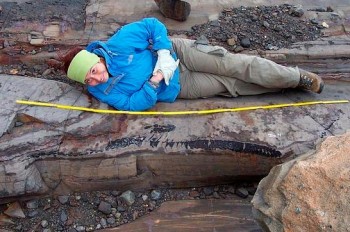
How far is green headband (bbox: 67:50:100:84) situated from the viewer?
3.47 m

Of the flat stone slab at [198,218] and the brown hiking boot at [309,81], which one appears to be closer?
the flat stone slab at [198,218]

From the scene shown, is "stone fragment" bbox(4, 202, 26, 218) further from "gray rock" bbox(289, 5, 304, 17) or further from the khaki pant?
"gray rock" bbox(289, 5, 304, 17)

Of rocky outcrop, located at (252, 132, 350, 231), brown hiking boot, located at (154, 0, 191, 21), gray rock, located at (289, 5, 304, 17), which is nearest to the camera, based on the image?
rocky outcrop, located at (252, 132, 350, 231)

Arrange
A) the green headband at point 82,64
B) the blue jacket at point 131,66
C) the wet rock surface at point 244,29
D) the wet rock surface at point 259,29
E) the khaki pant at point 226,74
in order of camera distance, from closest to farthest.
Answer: the green headband at point 82,64
the blue jacket at point 131,66
the khaki pant at point 226,74
the wet rock surface at point 244,29
the wet rock surface at point 259,29

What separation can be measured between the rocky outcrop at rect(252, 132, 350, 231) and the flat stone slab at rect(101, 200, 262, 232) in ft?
2.31

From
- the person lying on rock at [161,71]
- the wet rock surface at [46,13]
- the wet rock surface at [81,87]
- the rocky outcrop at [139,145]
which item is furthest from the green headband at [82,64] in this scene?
the wet rock surface at [46,13]

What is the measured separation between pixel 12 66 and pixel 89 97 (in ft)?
3.70

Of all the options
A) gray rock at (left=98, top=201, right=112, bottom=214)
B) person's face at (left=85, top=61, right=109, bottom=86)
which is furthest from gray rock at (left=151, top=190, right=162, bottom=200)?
person's face at (left=85, top=61, right=109, bottom=86)

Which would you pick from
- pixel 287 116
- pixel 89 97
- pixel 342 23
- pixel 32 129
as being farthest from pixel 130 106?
pixel 342 23

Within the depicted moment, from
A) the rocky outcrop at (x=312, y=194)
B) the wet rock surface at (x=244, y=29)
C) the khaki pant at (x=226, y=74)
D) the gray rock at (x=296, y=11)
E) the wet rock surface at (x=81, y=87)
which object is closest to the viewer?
the rocky outcrop at (x=312, y=194)

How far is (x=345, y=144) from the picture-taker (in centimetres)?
284

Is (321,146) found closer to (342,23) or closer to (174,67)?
(174,67)

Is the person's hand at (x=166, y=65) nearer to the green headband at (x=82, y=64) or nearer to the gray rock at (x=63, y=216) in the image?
the green headband at (x=82, y=64)

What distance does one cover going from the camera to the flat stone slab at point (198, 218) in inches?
139
